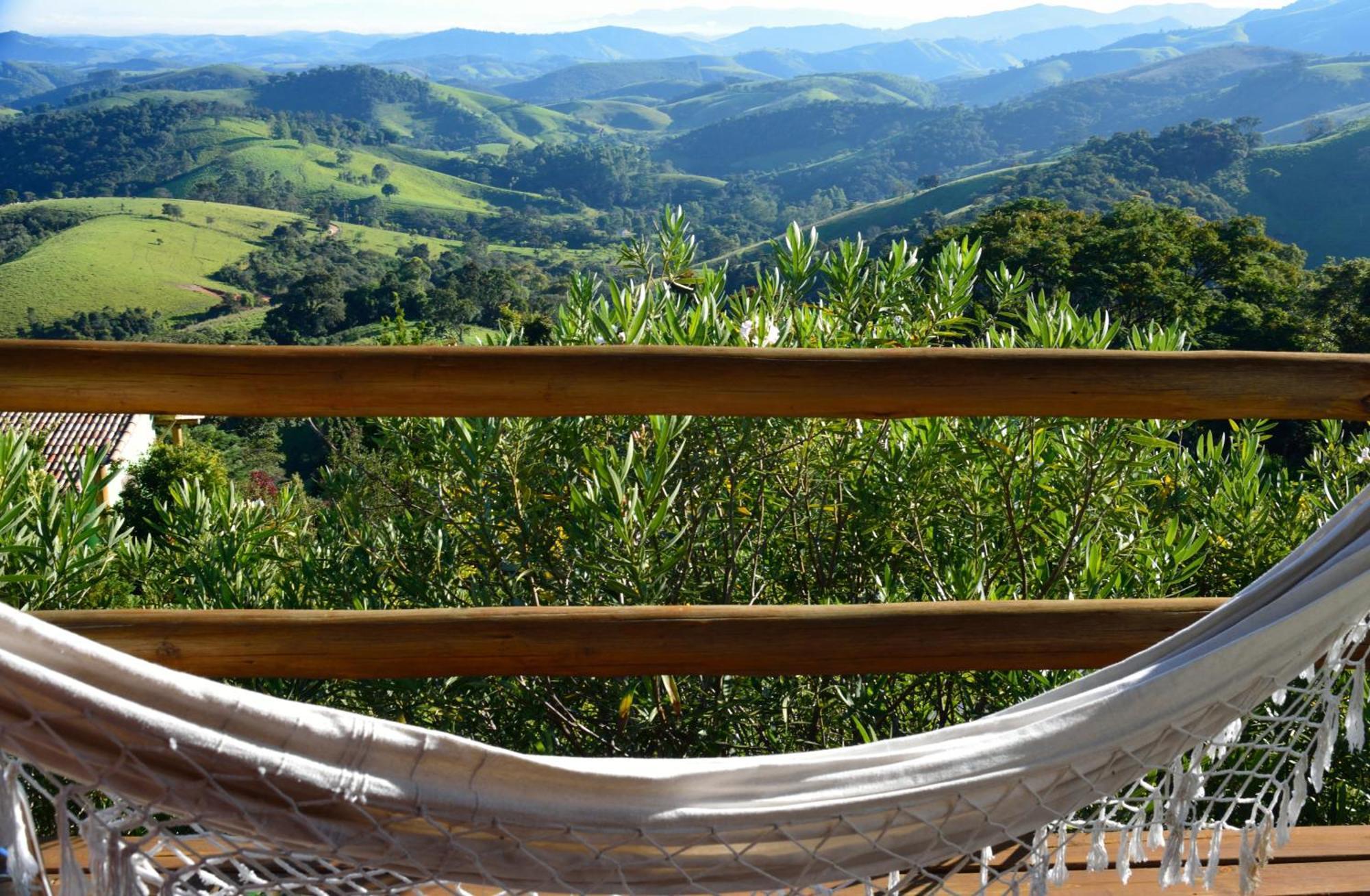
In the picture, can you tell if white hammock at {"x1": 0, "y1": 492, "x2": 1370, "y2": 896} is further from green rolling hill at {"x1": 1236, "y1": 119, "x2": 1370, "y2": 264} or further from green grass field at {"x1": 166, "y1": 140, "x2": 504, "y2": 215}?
green grass field at {"x1": 166, "y1": 140, "x2": 504, "y2": 215}

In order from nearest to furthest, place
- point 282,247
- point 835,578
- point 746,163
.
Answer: point 835,578 → point 282,247 → point 746,163

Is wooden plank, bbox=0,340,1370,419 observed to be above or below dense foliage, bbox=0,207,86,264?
above

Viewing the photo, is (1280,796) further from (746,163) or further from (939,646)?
(746,163)

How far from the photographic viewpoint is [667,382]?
51.4 inches

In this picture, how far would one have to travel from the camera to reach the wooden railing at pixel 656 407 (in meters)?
1.27

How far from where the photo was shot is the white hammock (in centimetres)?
83

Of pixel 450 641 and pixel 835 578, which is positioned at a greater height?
pixel 450 641

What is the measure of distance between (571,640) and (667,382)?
0.32 m

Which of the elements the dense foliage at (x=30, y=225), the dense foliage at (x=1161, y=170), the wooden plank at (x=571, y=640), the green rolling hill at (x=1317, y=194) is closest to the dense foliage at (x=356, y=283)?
the wooden plank at (x=571, y=640)

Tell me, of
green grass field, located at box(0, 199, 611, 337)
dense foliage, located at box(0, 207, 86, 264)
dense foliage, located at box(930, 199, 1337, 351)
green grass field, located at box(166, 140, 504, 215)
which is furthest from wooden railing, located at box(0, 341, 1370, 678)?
green grass field, located at box(166, 140, 504, 215)

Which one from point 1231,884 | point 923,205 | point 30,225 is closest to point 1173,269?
point 1231,884

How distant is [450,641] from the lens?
1271 millimetres

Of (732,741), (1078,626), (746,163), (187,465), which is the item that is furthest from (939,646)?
(746,163)

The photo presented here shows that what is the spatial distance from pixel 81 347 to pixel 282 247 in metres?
66.3
